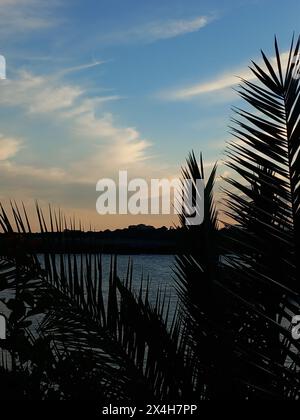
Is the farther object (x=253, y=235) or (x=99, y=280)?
(x=99, y=280)

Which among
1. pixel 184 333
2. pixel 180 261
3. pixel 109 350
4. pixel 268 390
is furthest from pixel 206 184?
pixel 268 390

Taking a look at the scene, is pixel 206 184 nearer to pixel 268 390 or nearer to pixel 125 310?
pixel 125 310

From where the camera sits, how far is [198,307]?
9.45 feet

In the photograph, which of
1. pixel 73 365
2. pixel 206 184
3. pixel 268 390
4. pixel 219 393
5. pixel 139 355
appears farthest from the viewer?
pixel 206 184

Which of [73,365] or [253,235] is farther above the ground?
[253,235]

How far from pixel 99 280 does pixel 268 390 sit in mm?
792

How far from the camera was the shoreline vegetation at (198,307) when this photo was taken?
2342mm

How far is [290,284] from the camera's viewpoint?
7.71ft

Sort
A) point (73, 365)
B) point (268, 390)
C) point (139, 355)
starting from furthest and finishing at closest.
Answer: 1. point (73, 365)
2. point (139, 355)
3. point (268, 390)

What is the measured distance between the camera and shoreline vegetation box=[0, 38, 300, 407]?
2.34m

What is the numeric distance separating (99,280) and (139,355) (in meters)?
0.38
